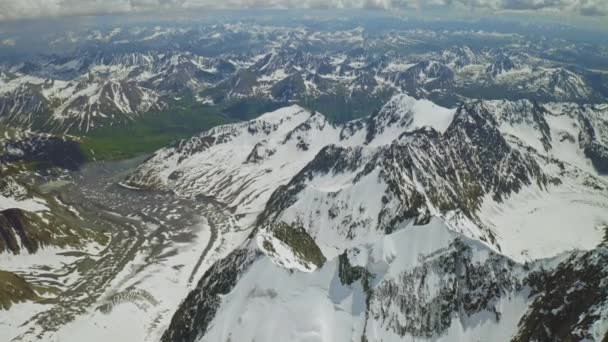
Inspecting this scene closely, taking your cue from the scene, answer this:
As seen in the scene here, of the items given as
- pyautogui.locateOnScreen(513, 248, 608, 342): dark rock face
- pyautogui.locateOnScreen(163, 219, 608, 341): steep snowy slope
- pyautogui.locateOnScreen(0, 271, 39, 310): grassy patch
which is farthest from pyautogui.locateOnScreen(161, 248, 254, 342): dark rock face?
pyautogui.locateOnScreen(513, 248, 608, 342): dark rock face

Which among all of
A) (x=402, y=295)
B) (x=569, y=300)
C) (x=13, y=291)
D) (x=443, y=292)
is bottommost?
(x=13, y=291)

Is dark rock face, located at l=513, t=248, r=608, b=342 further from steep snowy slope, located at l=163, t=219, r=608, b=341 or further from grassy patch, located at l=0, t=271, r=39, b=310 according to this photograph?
grassy patch, located at l=0, t=271, r=39, b=310

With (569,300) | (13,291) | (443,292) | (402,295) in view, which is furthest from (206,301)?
(13,291)

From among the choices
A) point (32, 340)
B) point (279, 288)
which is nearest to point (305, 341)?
point (279, 288)

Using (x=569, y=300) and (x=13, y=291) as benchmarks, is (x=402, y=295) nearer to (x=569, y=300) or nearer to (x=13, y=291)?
(x=569, y=300)

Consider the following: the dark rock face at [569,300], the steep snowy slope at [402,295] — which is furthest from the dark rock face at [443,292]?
the dark rock face at [569,300]

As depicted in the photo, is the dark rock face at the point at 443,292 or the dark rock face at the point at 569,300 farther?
the dark rock face at the point at 443,292

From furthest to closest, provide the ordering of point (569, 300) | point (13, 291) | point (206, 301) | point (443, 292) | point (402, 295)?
point (13, 291) → point (206, 301) → point (402, 295) → point (443, 292) → point (569, 300)

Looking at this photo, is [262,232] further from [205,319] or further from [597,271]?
[597,271]

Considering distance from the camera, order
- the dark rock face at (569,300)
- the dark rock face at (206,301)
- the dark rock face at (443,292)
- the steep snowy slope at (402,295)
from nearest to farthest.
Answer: the dark rock face at (569,300) < the steep snowy slope at (402,295) < the dark rock face at (443,292) < the dark rock face at (206,301)

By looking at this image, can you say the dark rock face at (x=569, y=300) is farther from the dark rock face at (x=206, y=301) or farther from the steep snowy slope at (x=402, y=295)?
the dark rock face at (x=206, y=301)

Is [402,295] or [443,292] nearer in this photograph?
[443,292]
